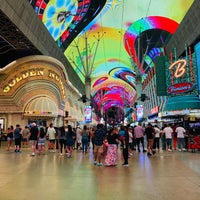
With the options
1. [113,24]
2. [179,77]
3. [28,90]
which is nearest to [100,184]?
[28,90]

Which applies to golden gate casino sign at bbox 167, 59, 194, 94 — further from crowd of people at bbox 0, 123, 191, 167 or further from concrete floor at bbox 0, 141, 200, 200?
concrete floor at bbox 0, 141, 200, 200

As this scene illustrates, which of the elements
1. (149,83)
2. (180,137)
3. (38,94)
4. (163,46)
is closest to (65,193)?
(180,137)

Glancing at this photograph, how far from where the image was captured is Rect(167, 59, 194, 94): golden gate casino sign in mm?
24877

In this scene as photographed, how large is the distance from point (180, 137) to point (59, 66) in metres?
16.0

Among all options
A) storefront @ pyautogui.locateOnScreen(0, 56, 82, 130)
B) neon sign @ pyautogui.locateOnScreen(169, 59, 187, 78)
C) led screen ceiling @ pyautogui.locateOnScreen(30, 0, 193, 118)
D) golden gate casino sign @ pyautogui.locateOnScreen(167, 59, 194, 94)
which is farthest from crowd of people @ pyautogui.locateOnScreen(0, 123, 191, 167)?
led screen ceiling @ pyautogui.locateOnScreen(30, 0, 193, 118)

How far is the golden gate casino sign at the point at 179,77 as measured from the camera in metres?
24.9

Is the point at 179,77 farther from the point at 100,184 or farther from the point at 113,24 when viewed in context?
the point at 100,184

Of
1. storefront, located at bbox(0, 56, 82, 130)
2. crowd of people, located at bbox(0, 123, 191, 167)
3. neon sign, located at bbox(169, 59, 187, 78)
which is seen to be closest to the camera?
crowd of people, located at bbox(0, 123, 191, 167)

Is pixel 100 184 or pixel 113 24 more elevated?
pixel 113 24

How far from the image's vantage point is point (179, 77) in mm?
27438

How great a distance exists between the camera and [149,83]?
4881cm

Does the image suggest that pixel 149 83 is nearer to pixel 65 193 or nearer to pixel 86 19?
pixel 86 19

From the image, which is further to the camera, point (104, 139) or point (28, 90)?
point (28, 90)

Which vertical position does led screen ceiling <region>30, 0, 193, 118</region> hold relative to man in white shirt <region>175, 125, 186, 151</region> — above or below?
above
